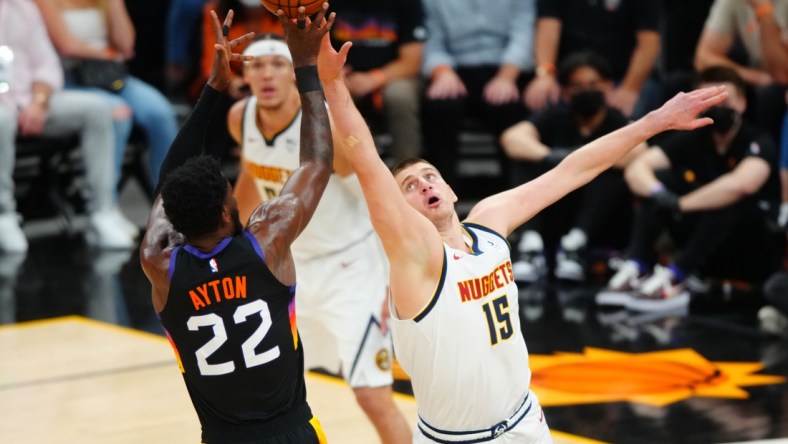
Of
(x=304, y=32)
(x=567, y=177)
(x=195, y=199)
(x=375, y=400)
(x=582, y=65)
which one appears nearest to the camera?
(x=195, y=199)

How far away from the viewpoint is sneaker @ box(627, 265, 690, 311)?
8047 millimetres

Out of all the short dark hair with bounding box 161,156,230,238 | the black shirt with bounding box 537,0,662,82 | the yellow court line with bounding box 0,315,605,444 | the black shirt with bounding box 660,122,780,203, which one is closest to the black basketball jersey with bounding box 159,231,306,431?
the short dark hair with bounding box 161,156,230,238

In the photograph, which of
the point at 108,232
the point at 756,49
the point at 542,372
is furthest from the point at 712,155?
the point at 108,232

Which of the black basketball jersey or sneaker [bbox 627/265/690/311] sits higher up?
the black basketball jersey

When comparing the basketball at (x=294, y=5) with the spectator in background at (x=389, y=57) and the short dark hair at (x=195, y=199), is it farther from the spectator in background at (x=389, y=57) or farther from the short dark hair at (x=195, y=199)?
the spectator in background at (x=389, y=57)

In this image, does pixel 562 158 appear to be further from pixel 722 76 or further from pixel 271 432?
pixel 271 432

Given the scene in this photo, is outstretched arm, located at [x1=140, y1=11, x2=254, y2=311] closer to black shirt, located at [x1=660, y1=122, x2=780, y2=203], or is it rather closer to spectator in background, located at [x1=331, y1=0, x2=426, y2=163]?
black shirt, located at [x1=660, y1=122, x2=780, y2=203]

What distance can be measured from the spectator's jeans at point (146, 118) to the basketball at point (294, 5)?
5860 mm

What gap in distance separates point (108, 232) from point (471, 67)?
3049mm

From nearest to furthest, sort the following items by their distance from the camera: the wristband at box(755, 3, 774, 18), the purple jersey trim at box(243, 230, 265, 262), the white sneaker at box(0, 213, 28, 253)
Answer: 1. the purple jersey trim at box(243, 230, 265, 262)
2. the wristband at box(755, 3, 774, 18)
3. the white sneaker at box(0, 213, 28, 253)

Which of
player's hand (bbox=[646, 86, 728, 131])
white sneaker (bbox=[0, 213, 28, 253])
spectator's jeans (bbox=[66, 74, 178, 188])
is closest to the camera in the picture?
player's hand (bbox=[646, 86, 728, 131])

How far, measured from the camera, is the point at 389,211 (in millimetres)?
3809

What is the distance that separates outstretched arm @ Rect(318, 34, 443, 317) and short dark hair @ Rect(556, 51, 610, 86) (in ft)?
17.2

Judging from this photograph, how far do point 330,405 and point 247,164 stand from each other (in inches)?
50.9
